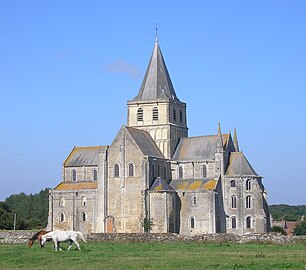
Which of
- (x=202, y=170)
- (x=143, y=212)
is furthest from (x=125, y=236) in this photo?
(x=202, y=170)

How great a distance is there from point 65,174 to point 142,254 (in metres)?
60.7

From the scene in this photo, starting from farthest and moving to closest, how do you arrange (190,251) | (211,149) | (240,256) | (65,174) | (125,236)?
1. (65,174)
2. (211,149)
3. (125,236)
4. (190,251)
5. (240,256)

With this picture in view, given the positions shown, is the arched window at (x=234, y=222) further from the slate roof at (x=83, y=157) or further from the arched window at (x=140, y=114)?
the slate roof at (x=83, y=157)

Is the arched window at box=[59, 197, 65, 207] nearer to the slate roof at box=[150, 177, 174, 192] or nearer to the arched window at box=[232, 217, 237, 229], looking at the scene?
the slate roof at box=[150, 177, 174, 192]

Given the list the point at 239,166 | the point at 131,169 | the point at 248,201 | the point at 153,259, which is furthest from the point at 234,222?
the point at 153,259

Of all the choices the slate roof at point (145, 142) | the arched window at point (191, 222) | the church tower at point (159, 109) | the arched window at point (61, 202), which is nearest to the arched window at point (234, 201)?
the arched window at point (191, 222)

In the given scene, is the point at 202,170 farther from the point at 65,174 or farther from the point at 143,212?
the point at 65,174

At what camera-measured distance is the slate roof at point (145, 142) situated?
89.3m

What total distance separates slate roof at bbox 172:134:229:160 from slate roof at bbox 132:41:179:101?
20.6 feet

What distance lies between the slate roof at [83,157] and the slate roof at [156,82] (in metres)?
8.67

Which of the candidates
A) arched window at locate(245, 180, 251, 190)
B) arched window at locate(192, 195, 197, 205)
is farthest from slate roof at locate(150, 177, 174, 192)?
arched window at locate(245, 180, 251, 190)

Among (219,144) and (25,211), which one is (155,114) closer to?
(219,144)

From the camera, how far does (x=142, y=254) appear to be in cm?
3834

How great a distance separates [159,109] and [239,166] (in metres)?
12.7
